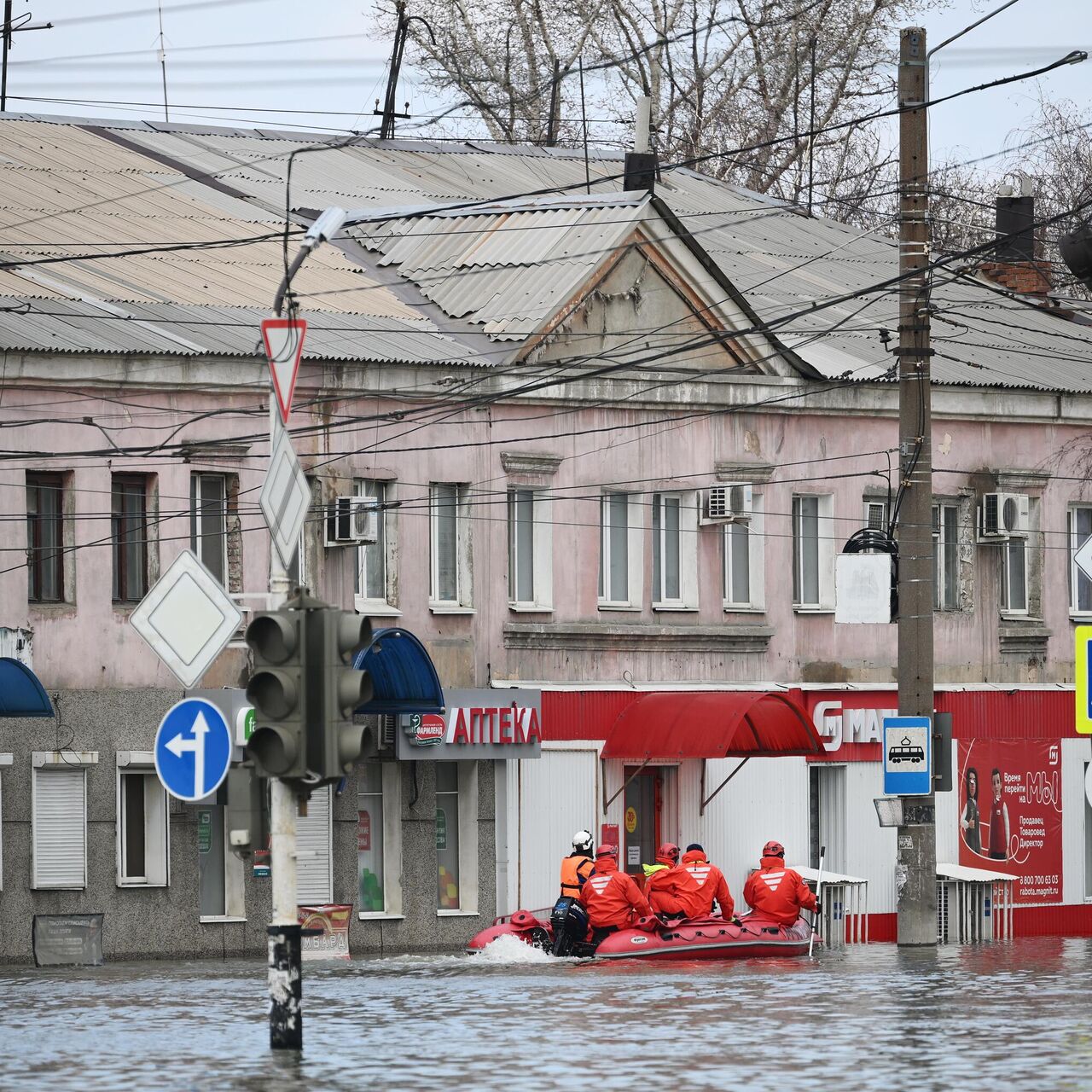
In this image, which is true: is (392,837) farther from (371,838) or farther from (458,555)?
(458,555)

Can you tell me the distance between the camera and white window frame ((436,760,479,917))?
102ft

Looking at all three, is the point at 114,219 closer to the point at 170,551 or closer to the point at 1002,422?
the point at 170,551

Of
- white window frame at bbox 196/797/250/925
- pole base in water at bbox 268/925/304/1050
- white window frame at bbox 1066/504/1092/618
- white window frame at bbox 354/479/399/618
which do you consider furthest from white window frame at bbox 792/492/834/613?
pole base in water at bbox 268/925/304/1050

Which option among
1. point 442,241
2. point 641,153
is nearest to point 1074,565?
point 641,153

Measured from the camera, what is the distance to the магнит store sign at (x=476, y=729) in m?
30.4

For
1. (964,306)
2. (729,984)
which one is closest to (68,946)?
(729,984)

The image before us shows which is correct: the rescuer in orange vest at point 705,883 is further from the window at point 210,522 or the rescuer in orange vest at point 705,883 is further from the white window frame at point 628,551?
the window at point 210,522

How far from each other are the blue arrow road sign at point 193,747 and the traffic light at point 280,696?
0.61m

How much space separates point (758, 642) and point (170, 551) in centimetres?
822

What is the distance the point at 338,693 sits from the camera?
1552 centimetres

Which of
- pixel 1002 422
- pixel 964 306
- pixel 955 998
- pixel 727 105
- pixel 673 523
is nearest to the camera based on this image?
pixel 955 998

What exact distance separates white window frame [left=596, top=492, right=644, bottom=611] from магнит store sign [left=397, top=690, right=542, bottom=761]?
210 cm

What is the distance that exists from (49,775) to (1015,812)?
1359 cm

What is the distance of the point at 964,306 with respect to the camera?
4094 cm
